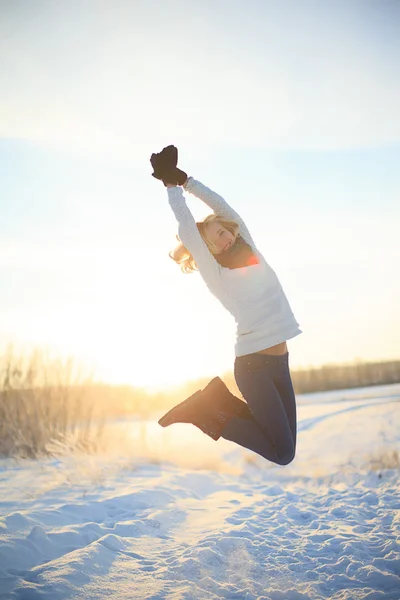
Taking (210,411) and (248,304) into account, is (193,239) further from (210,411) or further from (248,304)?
(210,411)

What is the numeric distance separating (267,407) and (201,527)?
1.45 metres

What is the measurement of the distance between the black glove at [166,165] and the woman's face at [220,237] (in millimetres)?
456

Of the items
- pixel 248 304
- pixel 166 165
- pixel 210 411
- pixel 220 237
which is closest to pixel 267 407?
pixel 210 411

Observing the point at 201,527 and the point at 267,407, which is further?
the point at 201,527

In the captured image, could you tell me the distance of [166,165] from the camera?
11.4ft

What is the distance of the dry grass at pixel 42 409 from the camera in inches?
277

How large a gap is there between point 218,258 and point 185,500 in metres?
3.00

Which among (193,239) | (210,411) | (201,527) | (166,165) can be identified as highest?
(166,165)

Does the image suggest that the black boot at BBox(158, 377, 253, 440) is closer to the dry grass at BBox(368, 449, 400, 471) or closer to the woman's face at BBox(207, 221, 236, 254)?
the woman's face at BBox(207, 221, 236, 254)

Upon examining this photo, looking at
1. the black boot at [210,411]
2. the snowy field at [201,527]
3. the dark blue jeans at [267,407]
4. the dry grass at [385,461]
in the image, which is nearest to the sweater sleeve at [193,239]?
the dark blue jeans at [267,407]

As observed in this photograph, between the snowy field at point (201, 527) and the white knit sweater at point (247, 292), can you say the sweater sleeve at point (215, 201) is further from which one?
the snowy field at point (201, 527)

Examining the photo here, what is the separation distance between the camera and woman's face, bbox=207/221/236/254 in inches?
134

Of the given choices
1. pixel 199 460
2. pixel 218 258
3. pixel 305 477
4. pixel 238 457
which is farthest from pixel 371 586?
pixel 238 457

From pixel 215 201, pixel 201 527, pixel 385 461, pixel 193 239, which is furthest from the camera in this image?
pixel 385 461
